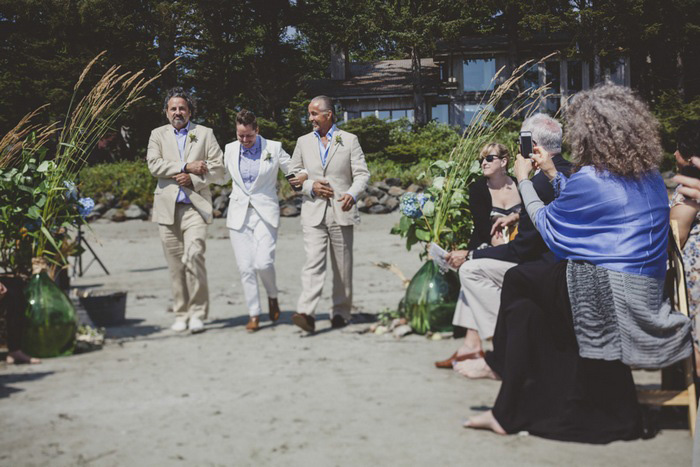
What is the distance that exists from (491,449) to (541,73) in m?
34.7

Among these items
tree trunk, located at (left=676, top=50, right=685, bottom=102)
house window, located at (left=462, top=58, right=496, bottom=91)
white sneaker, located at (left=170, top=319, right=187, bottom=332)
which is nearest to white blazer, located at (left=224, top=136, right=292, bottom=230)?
white sneaker, located at (left=170, top=319, right=187, bottom=332)

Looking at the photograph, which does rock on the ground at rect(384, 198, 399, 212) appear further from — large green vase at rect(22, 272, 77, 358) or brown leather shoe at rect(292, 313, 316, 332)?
large green vase at rect(22, 272, 77, 358)

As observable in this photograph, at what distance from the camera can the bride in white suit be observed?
7.74 meters

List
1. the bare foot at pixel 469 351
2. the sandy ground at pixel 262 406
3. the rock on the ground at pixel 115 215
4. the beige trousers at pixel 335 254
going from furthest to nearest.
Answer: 1. the rock on the ground at pixel 115 215
2. the beige trousers at pixel 335 254
3. the bare foot at pixel 469 351
4. the sandy ground at pixel 262 406

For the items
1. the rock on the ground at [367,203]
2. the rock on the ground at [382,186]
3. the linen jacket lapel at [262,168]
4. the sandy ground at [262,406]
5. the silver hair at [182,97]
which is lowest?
the sandy ground at [262,406]

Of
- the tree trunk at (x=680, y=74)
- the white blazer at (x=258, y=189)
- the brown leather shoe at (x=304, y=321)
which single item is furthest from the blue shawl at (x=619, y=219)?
the tree trunk at (x=680, y=74)

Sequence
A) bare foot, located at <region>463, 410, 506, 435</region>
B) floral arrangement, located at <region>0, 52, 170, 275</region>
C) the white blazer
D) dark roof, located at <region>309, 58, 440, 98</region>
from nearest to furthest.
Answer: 1. bare foot, located at <region>463, 410, 506, 435</region>
2. floral arrangement, located at <region>0, 52, 170, 275</region>
3. the white blazer
4. dark roof, located at <region>309, 58, 440, 98</region>

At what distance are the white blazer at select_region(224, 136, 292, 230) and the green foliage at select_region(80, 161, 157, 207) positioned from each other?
12828mm

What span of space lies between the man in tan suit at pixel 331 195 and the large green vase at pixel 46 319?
6.88 ft

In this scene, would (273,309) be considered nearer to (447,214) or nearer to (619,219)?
(447,214)

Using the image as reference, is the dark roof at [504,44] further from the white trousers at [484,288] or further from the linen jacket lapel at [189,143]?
the white trousers at [484,288]

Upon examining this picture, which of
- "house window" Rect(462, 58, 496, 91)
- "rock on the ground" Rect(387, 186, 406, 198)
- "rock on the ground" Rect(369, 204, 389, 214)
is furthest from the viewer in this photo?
"house window" Rect(462, 58, 496, 91)

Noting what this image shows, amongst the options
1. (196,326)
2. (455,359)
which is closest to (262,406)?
(455,359)

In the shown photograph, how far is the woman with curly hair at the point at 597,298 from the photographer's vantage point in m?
4.20
